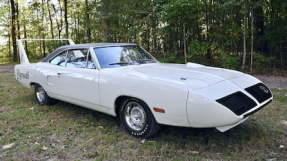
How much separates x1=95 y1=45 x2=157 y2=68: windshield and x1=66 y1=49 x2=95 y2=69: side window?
7.8 inches

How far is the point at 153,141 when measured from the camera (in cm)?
355

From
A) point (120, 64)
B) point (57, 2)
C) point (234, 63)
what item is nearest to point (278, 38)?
Result: point (234, 63)

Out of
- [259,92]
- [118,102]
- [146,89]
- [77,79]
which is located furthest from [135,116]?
[259,92]

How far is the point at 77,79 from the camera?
4.33 meters

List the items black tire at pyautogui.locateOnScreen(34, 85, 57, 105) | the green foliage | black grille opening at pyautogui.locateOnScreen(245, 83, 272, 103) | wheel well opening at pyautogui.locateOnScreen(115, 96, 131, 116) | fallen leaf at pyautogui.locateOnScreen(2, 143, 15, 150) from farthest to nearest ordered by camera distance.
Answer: the green foliage, black tire at pyautogui.locateOnScreen(34, 85, 57, 105), wheel well opening at pyautogui.locateOnScreen(115, 96, 131, 116), fallen leaf at pyautogui.locateOnScreen(2, 143, 15, 150), black grille opening at pyautogui.locateOnScreen(245, 83, 272, 103)

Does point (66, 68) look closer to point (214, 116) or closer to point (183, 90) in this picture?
point (183, 90)

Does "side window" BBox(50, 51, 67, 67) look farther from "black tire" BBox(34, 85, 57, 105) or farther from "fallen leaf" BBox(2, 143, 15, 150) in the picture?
"fallen leaf" BBox(2, 143, 15, 150)

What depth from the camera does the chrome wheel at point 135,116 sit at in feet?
11.8

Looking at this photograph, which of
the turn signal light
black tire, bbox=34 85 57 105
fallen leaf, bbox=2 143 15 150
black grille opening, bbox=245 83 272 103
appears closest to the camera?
the turn signal light

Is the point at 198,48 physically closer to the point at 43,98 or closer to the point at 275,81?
the point at 275,81

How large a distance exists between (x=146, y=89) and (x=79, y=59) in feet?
6.01

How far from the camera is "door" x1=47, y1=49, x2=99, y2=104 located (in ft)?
13.4

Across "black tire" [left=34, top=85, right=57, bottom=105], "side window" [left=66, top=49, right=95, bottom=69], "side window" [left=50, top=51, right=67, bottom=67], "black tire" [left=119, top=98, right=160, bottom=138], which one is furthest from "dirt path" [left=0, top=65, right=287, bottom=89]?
"black tire" [left=34, top=85, right=57, bottom=105]

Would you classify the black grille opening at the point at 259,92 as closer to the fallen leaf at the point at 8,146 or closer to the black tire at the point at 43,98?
the fallen leaf at the point at 8,146
